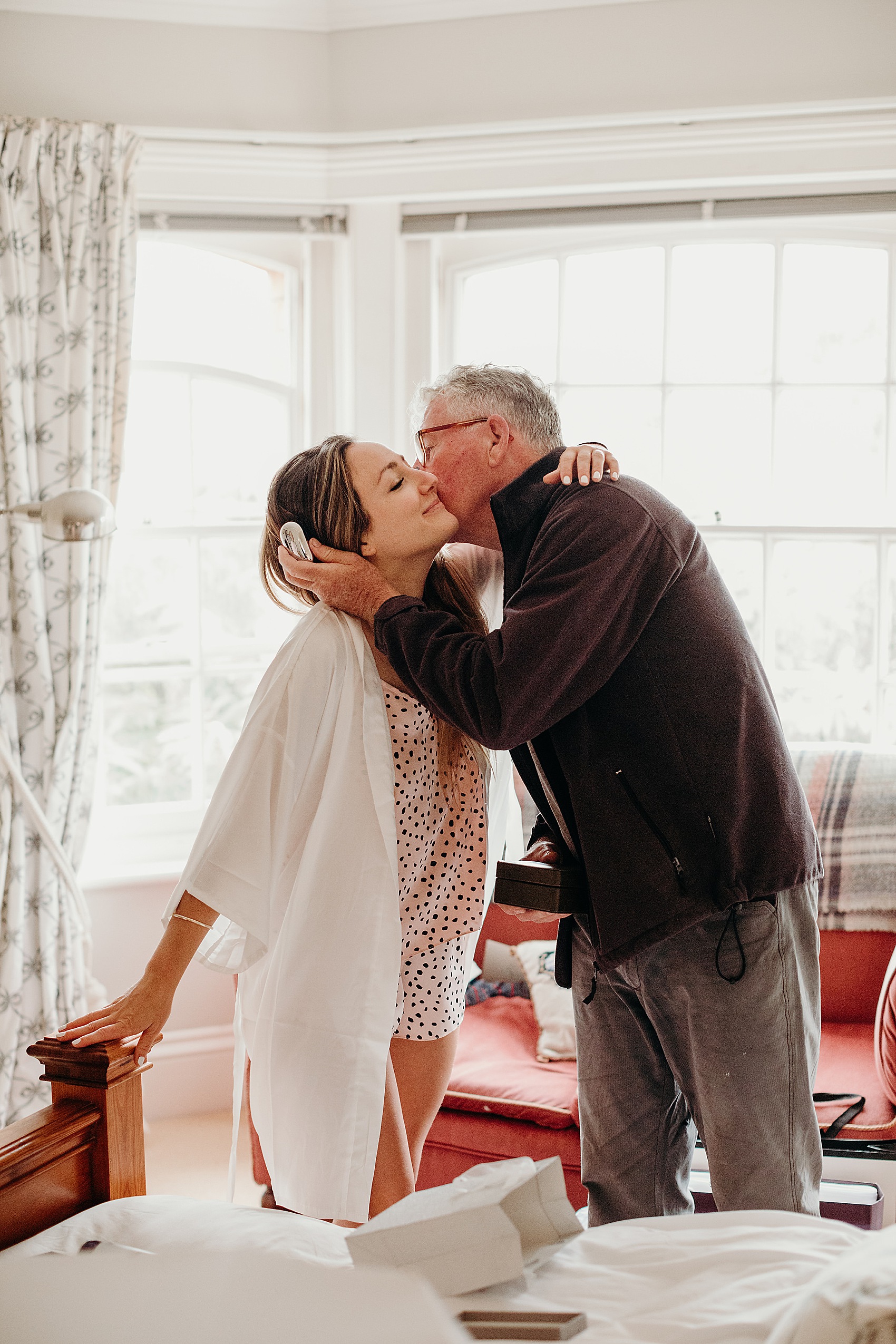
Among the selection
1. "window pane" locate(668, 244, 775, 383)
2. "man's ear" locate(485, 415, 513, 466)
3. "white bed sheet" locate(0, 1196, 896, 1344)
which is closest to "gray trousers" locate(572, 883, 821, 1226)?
"white bed sheet" locate(0, 1196, 896, 1344)

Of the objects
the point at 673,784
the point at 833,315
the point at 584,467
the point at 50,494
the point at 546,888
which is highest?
the point at 833,315

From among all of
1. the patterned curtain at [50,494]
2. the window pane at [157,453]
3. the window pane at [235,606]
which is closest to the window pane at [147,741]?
the window pane at [235,606]

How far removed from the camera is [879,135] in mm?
2818

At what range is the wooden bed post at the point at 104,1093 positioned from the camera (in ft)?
4.46

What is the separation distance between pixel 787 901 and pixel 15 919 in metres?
2.14

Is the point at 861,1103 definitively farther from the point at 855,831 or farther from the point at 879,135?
the point at 879,135

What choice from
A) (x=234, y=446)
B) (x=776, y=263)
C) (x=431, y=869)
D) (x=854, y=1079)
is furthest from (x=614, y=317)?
(x=854, y=1079)

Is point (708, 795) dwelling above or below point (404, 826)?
above

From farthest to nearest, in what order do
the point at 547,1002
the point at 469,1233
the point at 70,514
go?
the point at 547,1002, the point at 70,514, the point at 469,1233

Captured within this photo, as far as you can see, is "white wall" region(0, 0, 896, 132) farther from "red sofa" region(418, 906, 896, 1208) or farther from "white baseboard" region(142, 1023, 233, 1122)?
"white baseboard" region(142, 1023, 233, 1122)

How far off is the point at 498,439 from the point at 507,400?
0.07 metres

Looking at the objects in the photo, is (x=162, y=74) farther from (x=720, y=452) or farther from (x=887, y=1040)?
(x=887, y=1040)

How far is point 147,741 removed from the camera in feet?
11.0

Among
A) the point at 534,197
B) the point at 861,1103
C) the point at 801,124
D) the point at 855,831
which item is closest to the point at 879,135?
the point at 801,124
